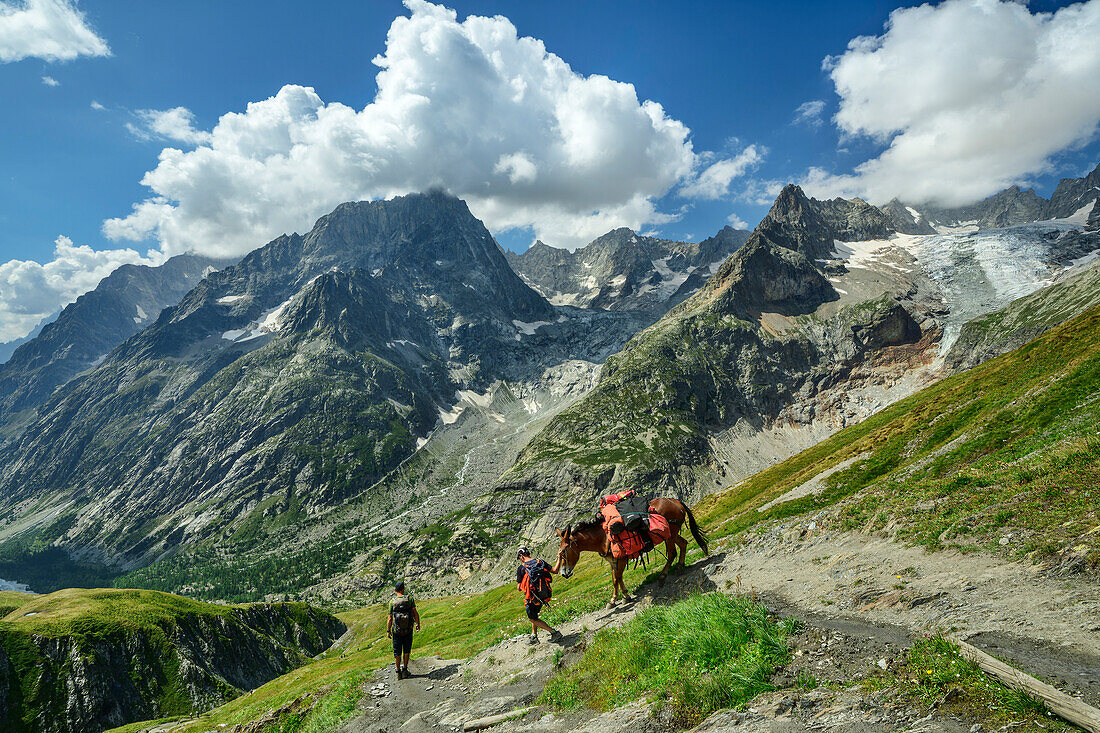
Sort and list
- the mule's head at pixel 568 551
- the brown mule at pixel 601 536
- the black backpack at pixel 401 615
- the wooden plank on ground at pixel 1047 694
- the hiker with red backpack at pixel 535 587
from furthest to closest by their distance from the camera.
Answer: the black backpack at pixel 401 615
the mule's head at pixel 568 551
the brown mule at pixel 601 536
the hiker with red backpack at pixel 535 587
the wooden plank on ground at pixel 1047 694

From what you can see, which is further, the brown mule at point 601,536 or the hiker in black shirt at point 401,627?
the hiker in black shirt at point 401,627

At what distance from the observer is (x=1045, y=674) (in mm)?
5891

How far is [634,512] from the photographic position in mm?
18094

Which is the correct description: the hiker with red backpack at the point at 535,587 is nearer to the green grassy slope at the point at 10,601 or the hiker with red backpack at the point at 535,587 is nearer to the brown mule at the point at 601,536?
the brown mule at the point at 601,536

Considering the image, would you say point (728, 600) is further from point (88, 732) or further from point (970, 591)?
point (88, 732)

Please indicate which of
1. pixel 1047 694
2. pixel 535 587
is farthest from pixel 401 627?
pixel 1047 694

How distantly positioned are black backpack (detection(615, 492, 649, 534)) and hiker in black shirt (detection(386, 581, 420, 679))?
10132 mm

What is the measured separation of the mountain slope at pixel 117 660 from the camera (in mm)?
51531

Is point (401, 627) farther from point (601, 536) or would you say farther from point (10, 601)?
point (10, 601)

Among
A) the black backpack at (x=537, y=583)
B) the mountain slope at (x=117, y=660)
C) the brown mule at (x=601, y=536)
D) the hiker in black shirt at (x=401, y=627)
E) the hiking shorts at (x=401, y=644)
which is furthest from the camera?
the mountain slope at (x=117, y=660)

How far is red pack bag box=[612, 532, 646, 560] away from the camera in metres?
17.8

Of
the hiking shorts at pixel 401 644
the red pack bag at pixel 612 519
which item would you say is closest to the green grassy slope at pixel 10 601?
the hiking shorts at pixel 401 644

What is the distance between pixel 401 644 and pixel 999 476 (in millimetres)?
24361

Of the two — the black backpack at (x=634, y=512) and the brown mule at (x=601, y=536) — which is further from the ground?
the black backpack at (x=634, y=512)
